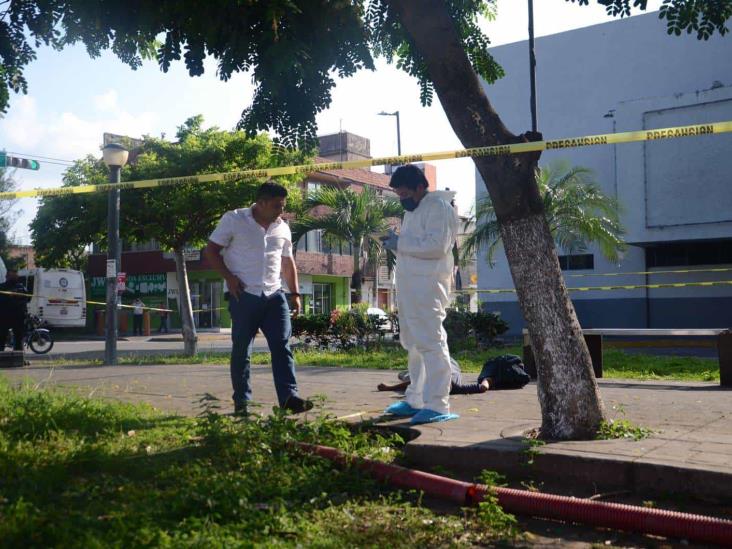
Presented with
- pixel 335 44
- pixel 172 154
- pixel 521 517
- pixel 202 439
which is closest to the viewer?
pixel 521 517

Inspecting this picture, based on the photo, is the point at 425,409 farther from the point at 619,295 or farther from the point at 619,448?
the point at 619,295

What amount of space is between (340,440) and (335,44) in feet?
10.8

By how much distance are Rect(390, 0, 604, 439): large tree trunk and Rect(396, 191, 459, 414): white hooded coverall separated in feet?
1.66

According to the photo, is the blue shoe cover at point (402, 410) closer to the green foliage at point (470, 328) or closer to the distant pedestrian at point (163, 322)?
the green foliage at point (470, 328)

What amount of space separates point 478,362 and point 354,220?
16990 mm

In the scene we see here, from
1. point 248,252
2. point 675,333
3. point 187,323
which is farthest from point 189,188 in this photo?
point 248,252

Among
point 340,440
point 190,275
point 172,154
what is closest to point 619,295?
point 172,154

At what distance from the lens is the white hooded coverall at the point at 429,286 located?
5.25m

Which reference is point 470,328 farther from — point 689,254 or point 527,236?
point 689,254

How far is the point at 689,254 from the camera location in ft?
76.2

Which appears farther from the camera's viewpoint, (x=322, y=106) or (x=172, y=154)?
(x=172, y=154)

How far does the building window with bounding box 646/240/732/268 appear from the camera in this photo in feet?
74.1

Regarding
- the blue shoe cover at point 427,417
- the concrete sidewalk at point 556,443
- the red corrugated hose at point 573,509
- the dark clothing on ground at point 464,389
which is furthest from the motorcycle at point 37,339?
the red corrugated hose at point 573,509

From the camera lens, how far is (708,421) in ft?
17.4
